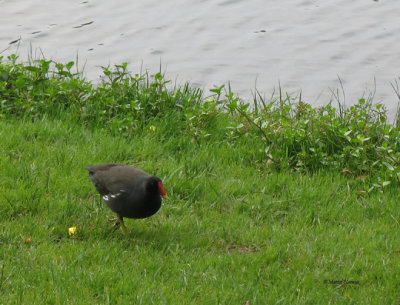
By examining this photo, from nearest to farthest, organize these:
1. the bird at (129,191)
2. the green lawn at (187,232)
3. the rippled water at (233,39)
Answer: the green lawn at (187,232) → the bird at (129,191) → the rippled water at (233,39)

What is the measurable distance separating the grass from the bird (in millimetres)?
264

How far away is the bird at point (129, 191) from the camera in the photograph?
16.0 ft

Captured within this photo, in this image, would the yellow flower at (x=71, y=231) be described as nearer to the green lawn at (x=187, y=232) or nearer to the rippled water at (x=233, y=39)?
the green lawn at (x=187, y=232)

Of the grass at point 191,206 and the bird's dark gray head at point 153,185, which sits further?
the bird's dark gray head at point 153,185

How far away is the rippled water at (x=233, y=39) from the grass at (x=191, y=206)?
2.48m

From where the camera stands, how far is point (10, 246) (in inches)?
186

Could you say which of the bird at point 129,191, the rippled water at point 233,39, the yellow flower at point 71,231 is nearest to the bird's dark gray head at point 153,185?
the bird at point 129,191

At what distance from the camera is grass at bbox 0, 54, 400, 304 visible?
442 cm

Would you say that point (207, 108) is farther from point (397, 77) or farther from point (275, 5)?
point (275, 5)

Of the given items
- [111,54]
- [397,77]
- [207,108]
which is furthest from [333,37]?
[207,108]

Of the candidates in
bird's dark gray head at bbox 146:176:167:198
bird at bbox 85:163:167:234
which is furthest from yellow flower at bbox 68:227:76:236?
bird's dark gray head at bbox 146:176:167:198

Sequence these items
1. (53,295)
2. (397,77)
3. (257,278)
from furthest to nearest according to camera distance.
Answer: (397,77)
(257,278)
(53,295)

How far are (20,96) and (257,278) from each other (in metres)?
4.00

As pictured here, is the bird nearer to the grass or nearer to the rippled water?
the grass
